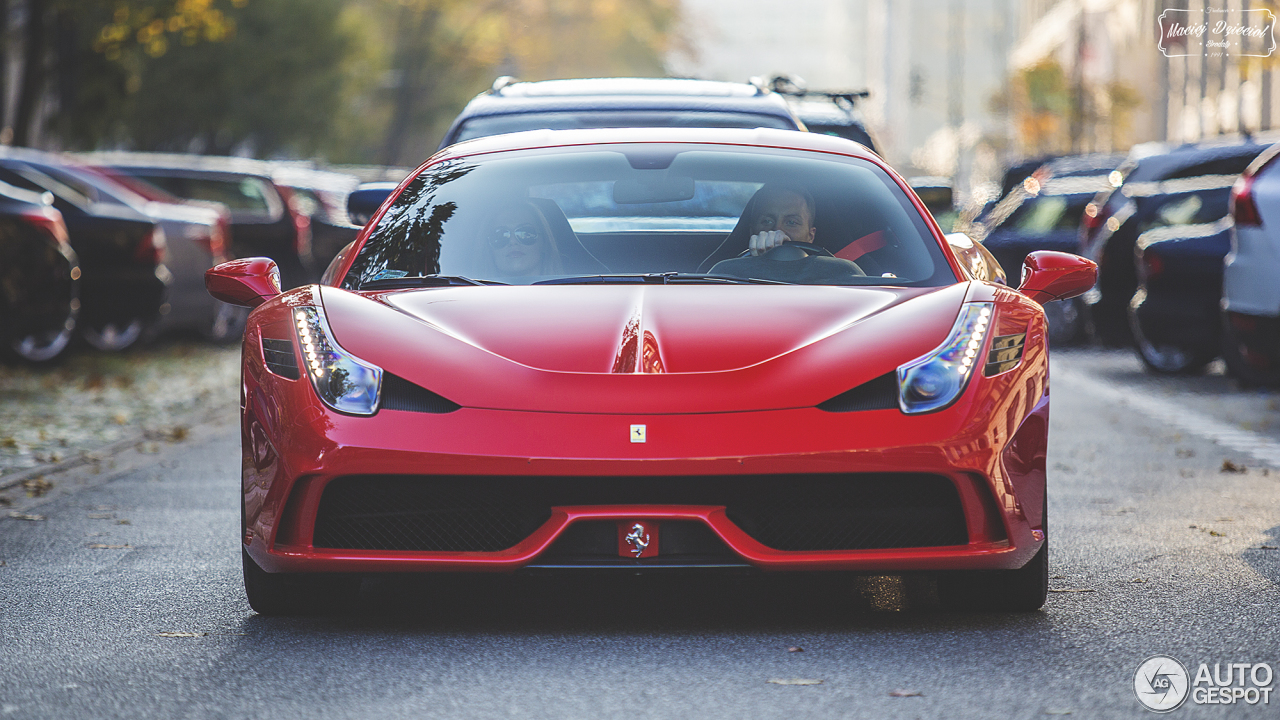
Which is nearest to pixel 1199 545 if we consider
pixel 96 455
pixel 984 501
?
pixel 984 501

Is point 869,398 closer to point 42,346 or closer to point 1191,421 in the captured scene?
point 1191,421

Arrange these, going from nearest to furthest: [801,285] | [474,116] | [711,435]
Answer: [711,435] → [801,285] → [474,116]

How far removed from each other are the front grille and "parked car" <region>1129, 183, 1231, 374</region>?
29.0 ft

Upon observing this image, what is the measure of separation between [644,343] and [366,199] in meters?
3.13

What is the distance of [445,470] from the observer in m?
4.43

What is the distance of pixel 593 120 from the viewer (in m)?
9.16

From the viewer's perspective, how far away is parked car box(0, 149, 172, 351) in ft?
46.9

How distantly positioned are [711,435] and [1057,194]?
13563mm

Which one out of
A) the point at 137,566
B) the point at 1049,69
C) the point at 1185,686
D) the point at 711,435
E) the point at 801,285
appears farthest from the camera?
the point at 1049,69

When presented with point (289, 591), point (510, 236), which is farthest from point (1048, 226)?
point (289, 591)

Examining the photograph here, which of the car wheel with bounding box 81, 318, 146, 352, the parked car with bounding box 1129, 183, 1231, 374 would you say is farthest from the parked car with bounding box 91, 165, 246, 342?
the parked car with bounding box 1129, 183, 1231, 374

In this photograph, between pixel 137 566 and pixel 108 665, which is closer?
pixel 108 665

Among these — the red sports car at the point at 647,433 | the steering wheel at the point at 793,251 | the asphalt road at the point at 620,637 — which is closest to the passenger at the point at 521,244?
the red sports car at the point at 647,433

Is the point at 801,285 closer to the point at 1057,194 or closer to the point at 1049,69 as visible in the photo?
the point at 1057,194
